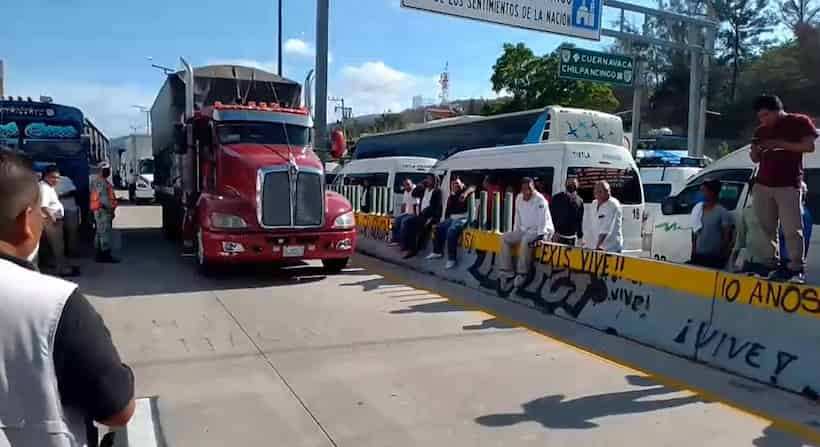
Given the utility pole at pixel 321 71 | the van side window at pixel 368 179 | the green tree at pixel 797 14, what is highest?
the green tree at pixel 797 14

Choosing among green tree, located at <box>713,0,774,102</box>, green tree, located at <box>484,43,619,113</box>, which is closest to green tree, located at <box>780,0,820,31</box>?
green tree, located at <box>713,0,774,102</box>

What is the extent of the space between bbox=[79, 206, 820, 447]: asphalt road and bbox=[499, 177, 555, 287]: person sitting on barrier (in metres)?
0.59

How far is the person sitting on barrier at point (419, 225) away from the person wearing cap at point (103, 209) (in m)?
5.33

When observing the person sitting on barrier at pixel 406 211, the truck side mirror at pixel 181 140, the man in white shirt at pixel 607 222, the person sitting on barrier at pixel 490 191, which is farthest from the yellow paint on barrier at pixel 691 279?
the truck side mirror at pixel 181 140

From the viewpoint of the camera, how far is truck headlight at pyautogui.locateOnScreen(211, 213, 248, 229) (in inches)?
385

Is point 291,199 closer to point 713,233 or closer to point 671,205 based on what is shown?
point 671,205

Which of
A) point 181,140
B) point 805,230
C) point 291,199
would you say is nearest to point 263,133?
point 291,199

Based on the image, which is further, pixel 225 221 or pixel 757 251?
pixel 225 221

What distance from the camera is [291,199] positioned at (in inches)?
404

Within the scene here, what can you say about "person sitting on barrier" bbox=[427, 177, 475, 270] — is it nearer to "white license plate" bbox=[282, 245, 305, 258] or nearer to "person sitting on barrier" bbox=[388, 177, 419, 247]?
"person sitting on barrier" bbox=[388, 177, 419, 247]

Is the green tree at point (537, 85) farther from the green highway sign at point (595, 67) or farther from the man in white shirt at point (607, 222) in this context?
the man in white shirt at point (607, 222)

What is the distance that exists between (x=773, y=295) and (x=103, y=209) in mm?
10408

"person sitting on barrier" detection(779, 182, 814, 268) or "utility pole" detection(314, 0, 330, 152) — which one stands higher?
"utility pole" detection(314, 0, 330, 152)

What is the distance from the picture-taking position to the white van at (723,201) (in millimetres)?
7730
